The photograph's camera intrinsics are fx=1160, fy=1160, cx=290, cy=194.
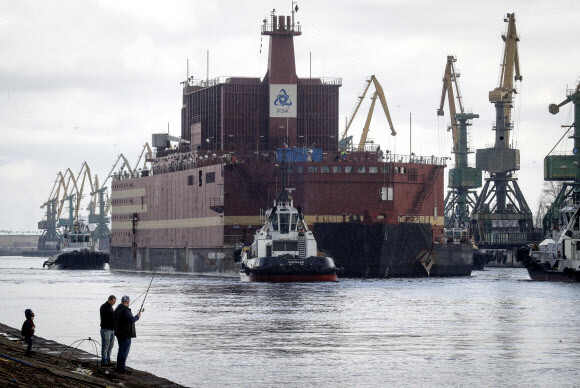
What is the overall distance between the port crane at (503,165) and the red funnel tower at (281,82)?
66.9 m

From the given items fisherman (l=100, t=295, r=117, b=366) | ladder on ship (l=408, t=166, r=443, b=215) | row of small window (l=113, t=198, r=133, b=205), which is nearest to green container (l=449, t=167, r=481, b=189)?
row of small window (l=113, t=198, r=133, b=205)

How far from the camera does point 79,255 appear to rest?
136375 millimetres

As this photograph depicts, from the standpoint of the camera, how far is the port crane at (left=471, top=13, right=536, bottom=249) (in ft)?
580

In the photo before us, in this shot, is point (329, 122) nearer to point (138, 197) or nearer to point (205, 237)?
point (205, 237)

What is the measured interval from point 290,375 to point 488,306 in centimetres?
3085

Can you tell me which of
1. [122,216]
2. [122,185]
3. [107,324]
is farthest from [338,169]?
[107,324]

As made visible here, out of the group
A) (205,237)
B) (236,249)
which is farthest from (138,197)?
(236,249)

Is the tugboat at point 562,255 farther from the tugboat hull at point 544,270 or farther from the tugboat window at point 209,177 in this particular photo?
the tugboat window at point 209,177

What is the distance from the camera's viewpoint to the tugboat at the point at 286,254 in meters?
80.8

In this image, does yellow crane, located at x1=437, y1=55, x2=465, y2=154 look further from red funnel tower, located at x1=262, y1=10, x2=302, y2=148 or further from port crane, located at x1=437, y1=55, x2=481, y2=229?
red funnel tower, located at x1=262, y1=10, x2=302, y2=148

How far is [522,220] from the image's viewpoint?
179250mm

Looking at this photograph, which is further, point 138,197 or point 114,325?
point 138,197

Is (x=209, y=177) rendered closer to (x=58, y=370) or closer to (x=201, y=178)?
(x=201, y=178)

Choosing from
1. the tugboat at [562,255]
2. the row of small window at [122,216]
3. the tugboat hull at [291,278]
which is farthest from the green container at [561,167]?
the tugboat hull at [291,278]
